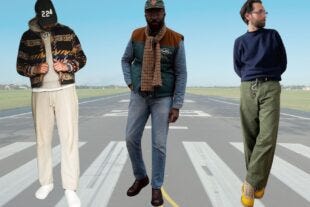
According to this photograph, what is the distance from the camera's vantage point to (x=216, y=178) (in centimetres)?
636

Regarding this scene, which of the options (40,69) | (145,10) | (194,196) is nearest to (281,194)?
(194,196)

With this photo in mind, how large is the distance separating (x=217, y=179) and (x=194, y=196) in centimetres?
109

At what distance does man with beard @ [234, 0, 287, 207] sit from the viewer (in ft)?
15.1

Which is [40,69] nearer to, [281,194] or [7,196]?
[7,196]

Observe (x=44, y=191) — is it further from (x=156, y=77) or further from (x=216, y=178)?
(x=216, y=178)

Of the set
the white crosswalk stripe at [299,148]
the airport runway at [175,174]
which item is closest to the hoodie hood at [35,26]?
the airport runway at [175,174]

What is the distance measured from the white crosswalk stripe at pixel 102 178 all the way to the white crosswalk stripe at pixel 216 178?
1.15 metres

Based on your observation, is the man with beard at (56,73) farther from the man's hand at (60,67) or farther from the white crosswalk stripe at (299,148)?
the white crosswalk stripe at (299,148)

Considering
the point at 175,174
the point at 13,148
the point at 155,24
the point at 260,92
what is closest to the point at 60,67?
the point at 155,24

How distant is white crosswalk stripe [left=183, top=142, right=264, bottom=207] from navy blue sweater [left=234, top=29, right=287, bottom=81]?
4.32 ft

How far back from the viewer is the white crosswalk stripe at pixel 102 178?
5.05 metres

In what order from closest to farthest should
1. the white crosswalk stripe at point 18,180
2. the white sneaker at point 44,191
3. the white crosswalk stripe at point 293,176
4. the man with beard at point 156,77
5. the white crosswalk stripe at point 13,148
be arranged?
1. the man with beard at point 156,77
2. the white sneaker at point 44,191
3. the white crosswalk stripe at point 18,180
4. the white crosswalk stripe at point 293,176
5. the white crosswalk stripe at point 13,148

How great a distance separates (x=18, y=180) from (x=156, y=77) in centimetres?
272

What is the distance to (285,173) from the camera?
6859mm
